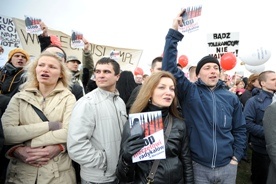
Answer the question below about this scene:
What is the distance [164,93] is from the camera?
7.00 feet

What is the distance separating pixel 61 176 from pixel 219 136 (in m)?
1.81

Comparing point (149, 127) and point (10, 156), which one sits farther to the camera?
point (10, 156)

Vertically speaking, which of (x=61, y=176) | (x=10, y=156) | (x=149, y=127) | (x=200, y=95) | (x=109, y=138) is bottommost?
(x=61, y=176)

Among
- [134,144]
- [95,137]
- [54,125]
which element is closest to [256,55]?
[95,137]

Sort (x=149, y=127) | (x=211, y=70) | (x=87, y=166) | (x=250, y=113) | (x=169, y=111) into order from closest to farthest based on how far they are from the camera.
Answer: (x=149, y=127)
(x=87, y=166)
(x=169, y=111)
(x=211, y=70)
(x=250, y=113)

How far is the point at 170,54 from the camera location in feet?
7.82

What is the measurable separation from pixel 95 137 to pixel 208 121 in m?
1.30

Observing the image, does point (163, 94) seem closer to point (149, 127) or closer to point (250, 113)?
point (149, 127)

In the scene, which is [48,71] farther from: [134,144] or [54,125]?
[134,144]

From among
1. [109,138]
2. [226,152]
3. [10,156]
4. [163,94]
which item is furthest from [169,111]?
[10,156]

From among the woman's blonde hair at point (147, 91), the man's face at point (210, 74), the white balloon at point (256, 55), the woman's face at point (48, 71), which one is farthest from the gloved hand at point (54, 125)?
the white balloon at point (256, 55)

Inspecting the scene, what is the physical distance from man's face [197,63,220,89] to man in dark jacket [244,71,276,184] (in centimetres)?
154

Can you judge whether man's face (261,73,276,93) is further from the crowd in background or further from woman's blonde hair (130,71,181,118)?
woman's blonde hair (130,71,181,118)

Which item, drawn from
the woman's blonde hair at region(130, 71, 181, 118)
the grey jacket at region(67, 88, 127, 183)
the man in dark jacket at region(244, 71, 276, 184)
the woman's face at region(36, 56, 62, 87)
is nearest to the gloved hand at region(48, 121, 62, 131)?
the grey jacket at region(67, 88, 127, 183)
